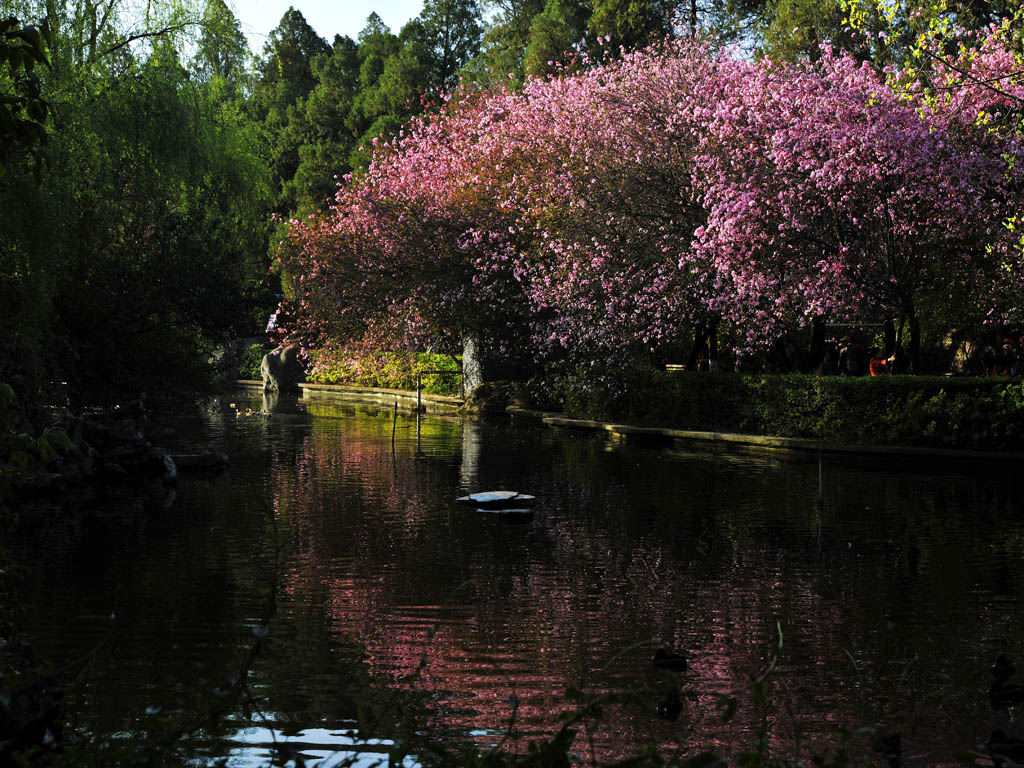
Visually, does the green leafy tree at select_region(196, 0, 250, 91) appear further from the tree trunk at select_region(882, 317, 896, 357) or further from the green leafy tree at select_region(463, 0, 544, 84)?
the green leafy tree at select_region(463, 0, 544, 84)

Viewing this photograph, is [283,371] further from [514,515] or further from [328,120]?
[514,515]

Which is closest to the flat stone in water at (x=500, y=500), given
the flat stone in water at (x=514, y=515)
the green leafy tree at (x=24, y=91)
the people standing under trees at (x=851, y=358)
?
the flat stone in water at (x=514, y=515)

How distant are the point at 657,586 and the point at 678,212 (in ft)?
59.9

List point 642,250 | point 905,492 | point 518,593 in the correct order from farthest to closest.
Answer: point 642,250 → point 905,492 → point 518,593

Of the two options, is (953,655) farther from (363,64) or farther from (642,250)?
(363,64)

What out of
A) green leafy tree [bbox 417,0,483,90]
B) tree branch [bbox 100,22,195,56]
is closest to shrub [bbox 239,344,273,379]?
green leafy tree [bbox 417,0,483,90]

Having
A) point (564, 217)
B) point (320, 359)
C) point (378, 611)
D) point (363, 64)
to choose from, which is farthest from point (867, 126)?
point (363, 64)

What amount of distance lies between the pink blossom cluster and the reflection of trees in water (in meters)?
7.03

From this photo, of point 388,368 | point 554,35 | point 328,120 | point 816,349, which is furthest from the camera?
point 328,120

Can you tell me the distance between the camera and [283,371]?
51.7 meters

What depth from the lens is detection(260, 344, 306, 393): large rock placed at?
51438 mm

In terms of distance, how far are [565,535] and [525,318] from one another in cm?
2179

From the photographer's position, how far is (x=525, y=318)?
3469cm

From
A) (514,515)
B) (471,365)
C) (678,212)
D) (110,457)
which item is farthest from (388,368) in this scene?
(514,515)
